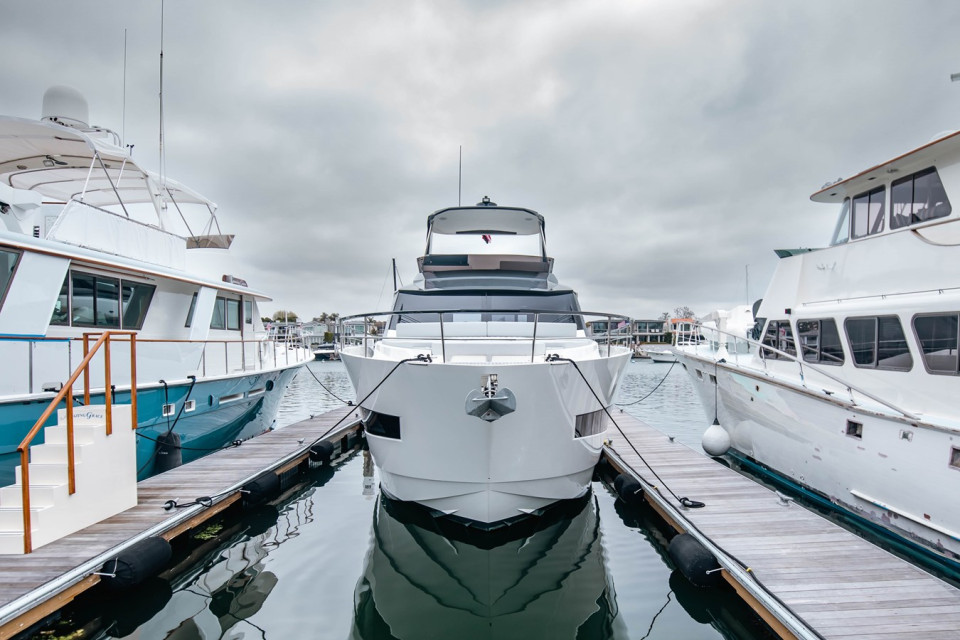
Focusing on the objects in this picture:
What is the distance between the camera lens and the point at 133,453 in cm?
559

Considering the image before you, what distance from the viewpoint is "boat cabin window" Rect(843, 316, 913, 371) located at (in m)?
5.99

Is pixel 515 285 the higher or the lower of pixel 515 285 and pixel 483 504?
the higher

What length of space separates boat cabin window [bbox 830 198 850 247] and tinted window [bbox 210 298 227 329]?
1223cm

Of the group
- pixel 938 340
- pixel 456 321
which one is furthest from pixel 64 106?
pixel 938 340

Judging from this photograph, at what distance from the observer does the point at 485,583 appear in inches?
200

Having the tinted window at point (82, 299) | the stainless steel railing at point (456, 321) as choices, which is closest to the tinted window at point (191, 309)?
the tinted window at point (82, 299)

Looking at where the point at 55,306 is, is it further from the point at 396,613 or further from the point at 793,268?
the point at 793,268

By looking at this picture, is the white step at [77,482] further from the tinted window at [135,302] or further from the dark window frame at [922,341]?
the dark window frame at [922,341]

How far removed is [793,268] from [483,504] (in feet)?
23.0

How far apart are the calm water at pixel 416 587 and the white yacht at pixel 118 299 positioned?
2.83 m

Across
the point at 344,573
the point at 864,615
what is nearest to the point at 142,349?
Answer: the point at 344,573

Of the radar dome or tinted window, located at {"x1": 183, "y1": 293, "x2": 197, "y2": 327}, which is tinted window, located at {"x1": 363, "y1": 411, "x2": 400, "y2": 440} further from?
the radar dome

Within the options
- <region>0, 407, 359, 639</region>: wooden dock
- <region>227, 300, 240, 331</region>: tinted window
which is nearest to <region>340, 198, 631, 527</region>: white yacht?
<region>0, 407, 359, 639</region>: wooden dock

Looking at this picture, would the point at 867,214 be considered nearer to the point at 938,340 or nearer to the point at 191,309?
the point at 938,340
